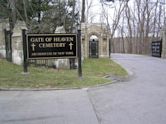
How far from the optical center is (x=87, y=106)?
24.5 ft

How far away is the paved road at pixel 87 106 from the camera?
6281 mm

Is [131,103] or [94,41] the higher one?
[94,41]

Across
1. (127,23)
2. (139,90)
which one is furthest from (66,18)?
(127,23)

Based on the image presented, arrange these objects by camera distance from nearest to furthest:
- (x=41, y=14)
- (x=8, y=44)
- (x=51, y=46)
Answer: (x=51, y=46), (x=8, y=44), (x=41, y=14)

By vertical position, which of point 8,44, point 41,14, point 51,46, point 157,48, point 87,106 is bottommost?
point 87,106

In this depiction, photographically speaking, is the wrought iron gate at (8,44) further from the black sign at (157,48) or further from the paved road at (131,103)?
the black sign at (157,48)

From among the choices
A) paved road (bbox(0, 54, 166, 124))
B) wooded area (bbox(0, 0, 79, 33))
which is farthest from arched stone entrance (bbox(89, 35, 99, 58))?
paved road (bbox(0, 54, 166, 124))

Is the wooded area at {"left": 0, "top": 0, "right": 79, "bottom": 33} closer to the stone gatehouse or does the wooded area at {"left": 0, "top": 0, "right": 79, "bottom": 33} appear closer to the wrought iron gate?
the stone gatehouse

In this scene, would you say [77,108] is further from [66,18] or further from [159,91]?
[66,18]

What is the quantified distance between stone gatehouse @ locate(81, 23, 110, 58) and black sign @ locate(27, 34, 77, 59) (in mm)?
15675

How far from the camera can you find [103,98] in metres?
8.47

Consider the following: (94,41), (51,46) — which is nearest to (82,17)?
(94,41)

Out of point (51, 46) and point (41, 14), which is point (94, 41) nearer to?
point (41, 14)

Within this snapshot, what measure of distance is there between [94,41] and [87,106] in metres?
20.8
